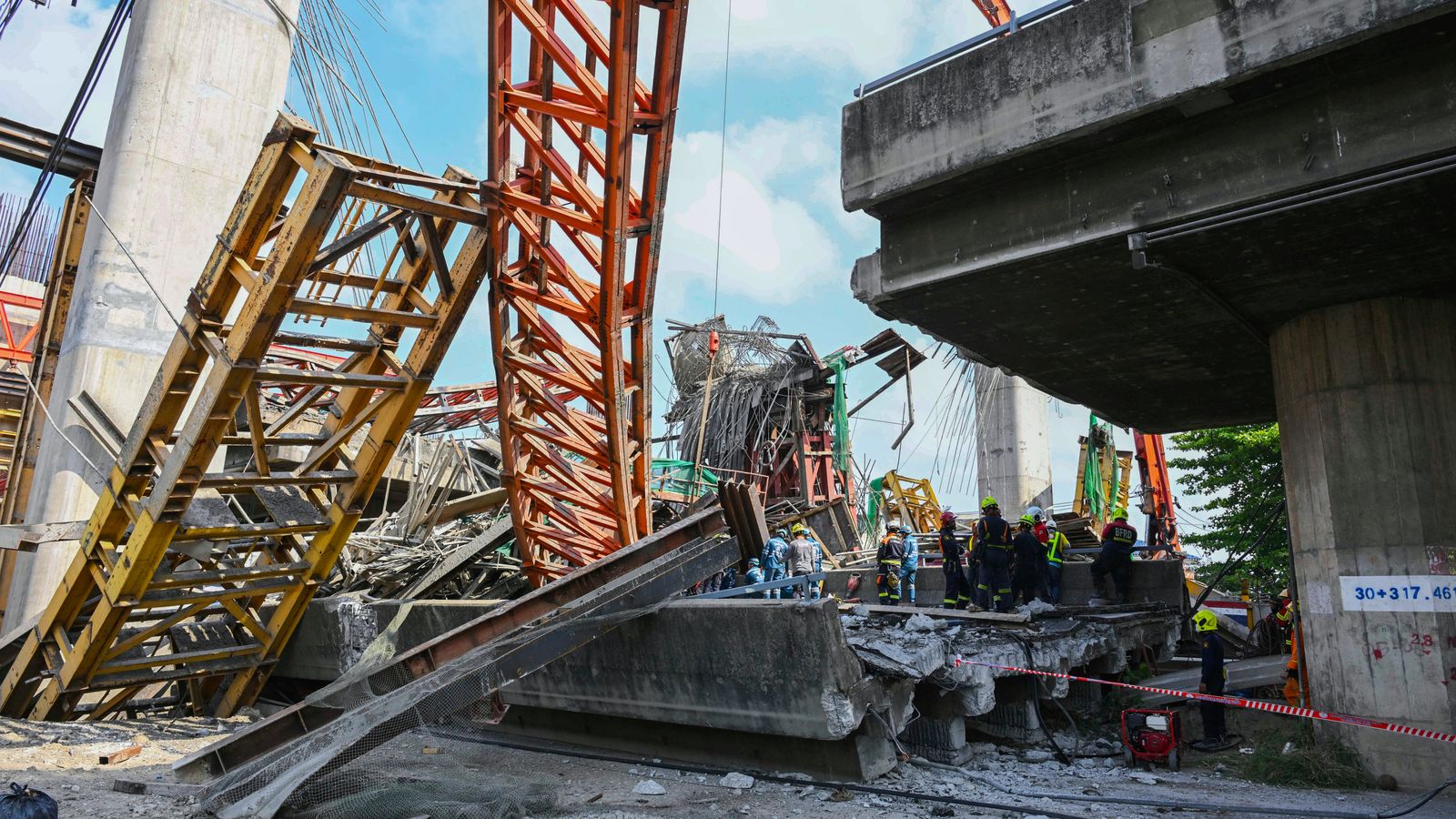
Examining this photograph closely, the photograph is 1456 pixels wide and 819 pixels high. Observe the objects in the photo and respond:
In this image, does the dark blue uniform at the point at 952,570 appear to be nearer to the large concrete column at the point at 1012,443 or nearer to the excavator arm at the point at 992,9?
the large concrete column at the point at 1012,443

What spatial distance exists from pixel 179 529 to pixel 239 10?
19.9ft

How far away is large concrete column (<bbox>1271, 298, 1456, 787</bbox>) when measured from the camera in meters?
7.44

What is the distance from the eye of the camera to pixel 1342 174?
6.16 metres

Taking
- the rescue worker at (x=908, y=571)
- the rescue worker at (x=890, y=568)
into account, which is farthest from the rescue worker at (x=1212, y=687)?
the rescue worker at (x=890, y=568)

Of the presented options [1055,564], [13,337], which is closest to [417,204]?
[1055,564]

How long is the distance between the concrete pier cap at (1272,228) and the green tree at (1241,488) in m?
15.0

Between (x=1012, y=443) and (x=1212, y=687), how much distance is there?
658 inches

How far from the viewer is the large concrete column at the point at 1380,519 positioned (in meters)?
7.44

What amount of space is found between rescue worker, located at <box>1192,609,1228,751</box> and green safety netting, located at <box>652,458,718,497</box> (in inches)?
661

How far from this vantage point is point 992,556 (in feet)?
41.1

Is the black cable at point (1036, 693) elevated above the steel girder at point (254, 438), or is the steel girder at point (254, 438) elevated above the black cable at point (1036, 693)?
the steel girder at point (254, 438)

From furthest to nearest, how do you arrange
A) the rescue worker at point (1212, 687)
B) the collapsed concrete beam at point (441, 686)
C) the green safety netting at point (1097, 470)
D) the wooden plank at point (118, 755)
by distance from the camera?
the green safety netting at point (1097, 470) → the rescue worker at point (1212, 687) → the wooden plank at point (118, 755) → the collapsed concrete beam at point (441, 686)

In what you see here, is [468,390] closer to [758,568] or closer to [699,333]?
[699,333]

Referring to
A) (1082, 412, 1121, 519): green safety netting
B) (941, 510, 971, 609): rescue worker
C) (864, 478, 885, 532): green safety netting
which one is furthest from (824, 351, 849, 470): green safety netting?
(941, 510, 971, 609): rescue worker
